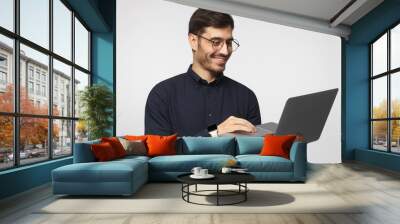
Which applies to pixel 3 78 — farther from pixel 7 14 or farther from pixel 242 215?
pixel 242 215

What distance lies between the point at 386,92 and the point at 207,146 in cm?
428

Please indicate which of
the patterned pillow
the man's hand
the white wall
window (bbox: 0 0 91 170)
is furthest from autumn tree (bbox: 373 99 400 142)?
window (bbox: 0 0 91 170)

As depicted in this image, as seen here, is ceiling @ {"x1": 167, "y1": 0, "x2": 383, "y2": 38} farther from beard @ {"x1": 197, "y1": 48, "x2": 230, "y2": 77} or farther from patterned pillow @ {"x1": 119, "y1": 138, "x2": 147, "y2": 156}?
patterned pillow @ {"x1": 119, "y1": 138, "x2": 147, "y2": 156}

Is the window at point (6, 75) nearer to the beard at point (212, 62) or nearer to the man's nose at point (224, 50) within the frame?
the beard at point (212, 62)

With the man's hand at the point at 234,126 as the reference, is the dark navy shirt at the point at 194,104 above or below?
above

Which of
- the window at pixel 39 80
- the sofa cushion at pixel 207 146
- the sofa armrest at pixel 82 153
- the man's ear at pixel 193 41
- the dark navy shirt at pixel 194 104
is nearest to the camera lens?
the window at pixel 39 80

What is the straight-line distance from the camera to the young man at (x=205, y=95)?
24.7 ft

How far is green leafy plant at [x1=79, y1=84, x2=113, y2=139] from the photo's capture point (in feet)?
24.3

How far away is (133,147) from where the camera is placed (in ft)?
20.9

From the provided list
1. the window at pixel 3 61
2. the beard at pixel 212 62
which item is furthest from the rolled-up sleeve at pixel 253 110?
the window at pixel 3 61

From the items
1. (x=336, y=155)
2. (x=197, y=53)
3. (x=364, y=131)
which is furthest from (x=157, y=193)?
(x=364, y=131)

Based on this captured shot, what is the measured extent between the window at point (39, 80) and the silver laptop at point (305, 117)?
3121mm

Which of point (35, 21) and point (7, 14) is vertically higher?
point (35, 21)

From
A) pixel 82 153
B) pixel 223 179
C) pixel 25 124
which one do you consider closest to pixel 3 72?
pixel 25 124
